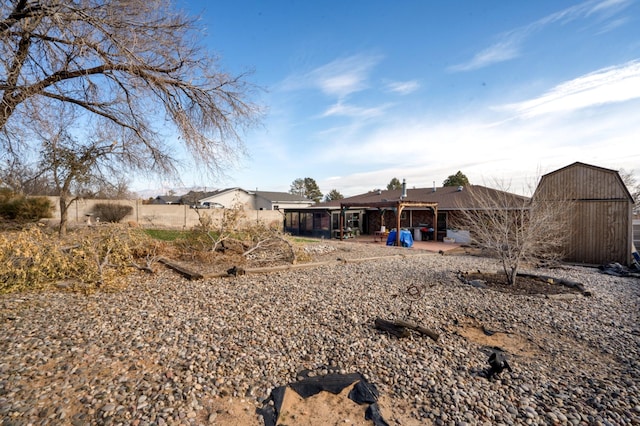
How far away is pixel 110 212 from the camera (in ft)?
62.4

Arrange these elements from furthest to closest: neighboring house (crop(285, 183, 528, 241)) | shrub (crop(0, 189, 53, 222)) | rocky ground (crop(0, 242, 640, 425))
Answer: neighboring house (crop(285, 183, 528, 241)) < shrub (crop(0, 189, 53, 222)) < rocky ground (crop(0, 242, 640, 425))

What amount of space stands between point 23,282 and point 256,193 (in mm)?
32047

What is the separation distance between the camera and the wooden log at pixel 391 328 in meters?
4.14

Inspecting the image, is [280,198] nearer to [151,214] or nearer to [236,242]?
[151,214]

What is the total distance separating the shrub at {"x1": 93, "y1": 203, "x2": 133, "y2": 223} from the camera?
62.4 ft

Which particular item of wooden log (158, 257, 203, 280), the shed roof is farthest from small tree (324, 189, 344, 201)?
wooden log (158, 257, 203, 280)

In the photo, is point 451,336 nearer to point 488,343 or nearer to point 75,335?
point 488,343

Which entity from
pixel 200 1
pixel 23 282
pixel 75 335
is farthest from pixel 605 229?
pixel 23 282

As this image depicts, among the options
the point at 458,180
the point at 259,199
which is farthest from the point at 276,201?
the point at 458,180

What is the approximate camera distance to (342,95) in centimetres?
1197

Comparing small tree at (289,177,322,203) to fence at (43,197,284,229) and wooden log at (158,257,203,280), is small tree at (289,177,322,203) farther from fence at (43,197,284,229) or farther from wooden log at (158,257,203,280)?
wooden log at (158,257,203,280)

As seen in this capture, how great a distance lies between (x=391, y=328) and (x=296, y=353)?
4.72ft

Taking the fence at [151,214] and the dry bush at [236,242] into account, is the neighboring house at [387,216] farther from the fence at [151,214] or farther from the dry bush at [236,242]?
the dry bush at [236,242]

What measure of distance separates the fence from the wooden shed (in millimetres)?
15125
